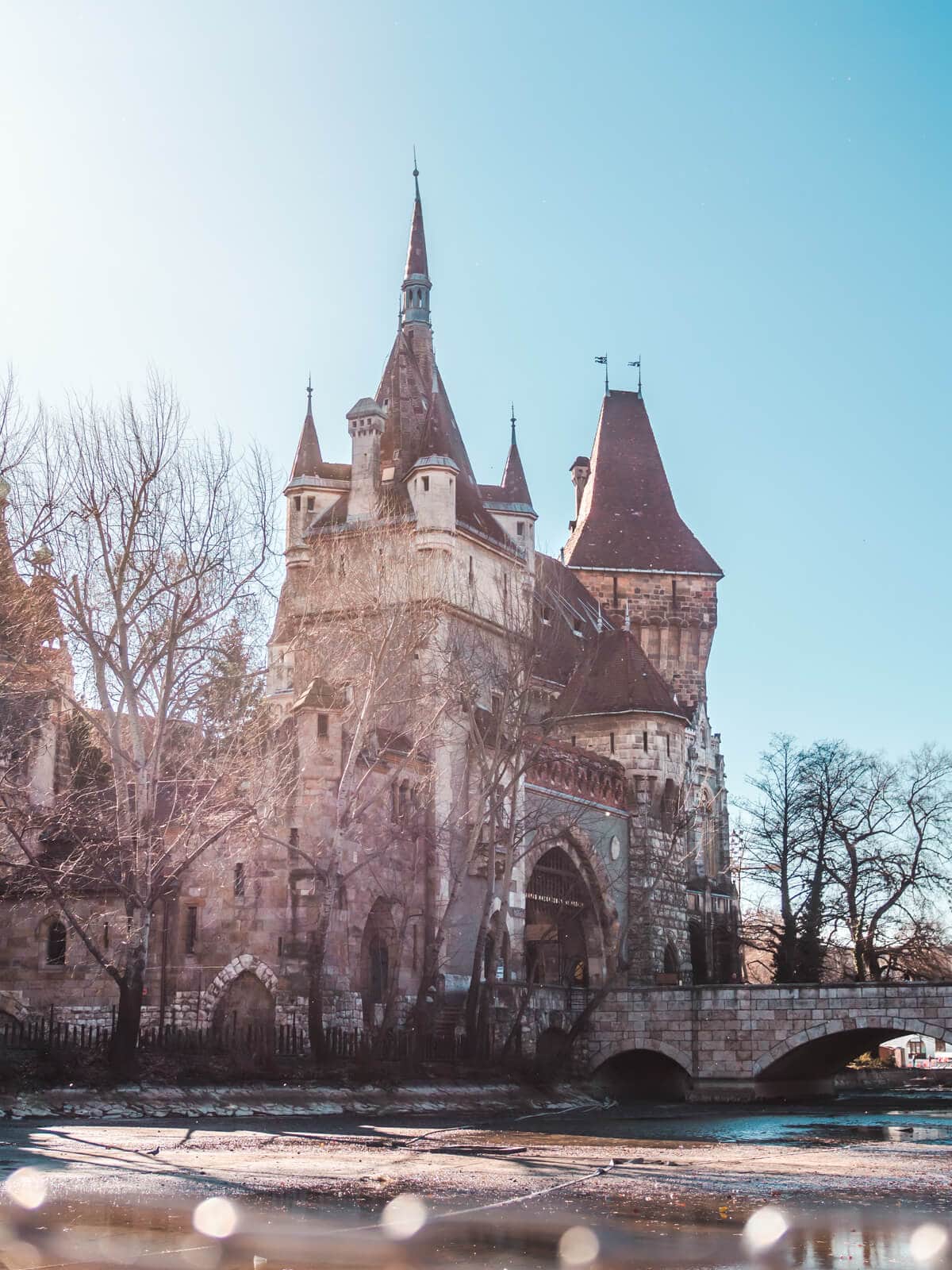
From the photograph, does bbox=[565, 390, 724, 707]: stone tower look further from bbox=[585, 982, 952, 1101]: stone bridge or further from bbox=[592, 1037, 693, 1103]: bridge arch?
bbox=[585, 982, 952, 1101]: stone bridge

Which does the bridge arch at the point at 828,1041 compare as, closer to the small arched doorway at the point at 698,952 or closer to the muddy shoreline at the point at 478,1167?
the small arched doorway at the point at 698,952

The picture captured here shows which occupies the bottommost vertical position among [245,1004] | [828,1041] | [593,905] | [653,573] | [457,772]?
[828,1041]

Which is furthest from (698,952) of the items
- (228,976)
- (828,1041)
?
(228,976)

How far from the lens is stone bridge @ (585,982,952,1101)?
33.5m

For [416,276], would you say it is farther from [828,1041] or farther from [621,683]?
[828,1041]

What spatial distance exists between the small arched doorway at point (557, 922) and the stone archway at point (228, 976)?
10686 mm

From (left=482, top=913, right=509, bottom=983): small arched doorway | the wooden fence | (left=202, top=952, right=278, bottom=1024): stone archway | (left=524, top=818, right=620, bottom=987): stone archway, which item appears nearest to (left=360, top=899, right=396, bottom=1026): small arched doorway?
(left=482, top=913, right=509, bottom=983): small arched doorway

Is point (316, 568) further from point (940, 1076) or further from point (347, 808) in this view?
point (940, 1076)

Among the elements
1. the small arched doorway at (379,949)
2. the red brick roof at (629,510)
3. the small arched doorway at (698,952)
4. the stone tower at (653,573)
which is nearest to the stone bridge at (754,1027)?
the small arched doorway at (379,949)

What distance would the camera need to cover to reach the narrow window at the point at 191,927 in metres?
31.0

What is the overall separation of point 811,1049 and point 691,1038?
281cm

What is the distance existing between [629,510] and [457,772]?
21179 mm

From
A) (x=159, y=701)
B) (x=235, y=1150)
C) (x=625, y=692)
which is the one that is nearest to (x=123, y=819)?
(x=159, y=701)

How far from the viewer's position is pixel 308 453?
41844 millimetres
